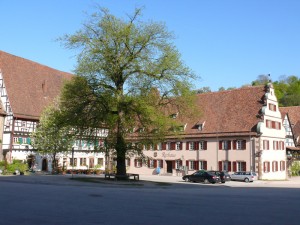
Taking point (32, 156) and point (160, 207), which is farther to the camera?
point (32, 156)

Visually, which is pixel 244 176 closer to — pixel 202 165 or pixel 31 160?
pixel 202 165

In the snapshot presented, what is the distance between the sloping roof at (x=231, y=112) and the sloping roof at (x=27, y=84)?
21.1 meters

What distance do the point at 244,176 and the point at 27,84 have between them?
32125mm

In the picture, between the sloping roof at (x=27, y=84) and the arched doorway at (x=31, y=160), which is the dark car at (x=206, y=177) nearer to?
the arched doorway at (x=31, y=160)

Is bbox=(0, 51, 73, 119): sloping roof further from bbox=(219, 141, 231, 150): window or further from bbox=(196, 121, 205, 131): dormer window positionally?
→ bbox=(219, 141, 231, 150): window

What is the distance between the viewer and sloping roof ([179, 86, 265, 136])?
53.5 meters

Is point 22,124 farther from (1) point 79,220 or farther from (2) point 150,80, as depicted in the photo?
(1) point 79,220

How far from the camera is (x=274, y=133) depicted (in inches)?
2199

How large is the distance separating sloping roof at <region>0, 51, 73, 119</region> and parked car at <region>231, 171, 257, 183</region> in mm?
27077

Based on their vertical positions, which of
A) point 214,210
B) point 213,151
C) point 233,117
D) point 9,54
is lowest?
point 214,210

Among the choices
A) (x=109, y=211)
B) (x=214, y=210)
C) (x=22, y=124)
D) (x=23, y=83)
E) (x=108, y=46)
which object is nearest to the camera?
(x=109, y=211)

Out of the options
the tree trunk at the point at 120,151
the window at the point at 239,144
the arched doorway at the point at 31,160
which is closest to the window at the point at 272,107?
the window at the point at 239,144

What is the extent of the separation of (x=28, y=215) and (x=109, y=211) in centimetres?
295

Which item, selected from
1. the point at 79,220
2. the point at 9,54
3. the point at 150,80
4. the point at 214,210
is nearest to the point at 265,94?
the point at 150,80
